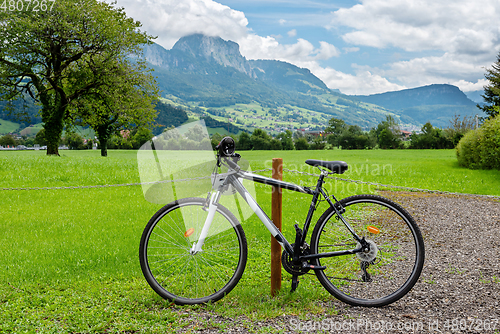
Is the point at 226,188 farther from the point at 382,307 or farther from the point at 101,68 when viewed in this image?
the point at 101,68

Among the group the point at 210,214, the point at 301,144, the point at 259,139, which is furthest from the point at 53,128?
the point at 301,144

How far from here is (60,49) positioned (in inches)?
963

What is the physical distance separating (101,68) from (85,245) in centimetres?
2289

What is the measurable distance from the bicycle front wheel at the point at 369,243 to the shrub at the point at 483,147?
1585 centimetres

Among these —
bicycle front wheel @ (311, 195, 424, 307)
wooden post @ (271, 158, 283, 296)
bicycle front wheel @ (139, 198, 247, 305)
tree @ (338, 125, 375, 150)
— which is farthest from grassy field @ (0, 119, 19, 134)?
bicycle front wheel @ (311, 195, 424, 307)

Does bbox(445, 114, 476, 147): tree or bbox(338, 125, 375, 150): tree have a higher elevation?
bbox(445, 114, 476, 147): tree

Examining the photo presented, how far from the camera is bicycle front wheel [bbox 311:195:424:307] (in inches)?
132

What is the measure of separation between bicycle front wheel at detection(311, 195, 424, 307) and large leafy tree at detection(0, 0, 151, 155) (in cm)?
2456

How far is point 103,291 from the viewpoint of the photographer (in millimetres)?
3896

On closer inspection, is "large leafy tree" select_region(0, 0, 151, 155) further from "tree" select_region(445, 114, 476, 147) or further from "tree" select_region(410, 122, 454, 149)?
"tree" select_region(410, 122, 454, 149)

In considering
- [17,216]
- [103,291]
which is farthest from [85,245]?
[17,216]

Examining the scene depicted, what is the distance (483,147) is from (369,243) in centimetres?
1752

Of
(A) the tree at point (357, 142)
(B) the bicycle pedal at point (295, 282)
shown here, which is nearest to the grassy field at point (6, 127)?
(A) the tree at point (357, 142)

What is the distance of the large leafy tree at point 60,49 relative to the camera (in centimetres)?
2216
